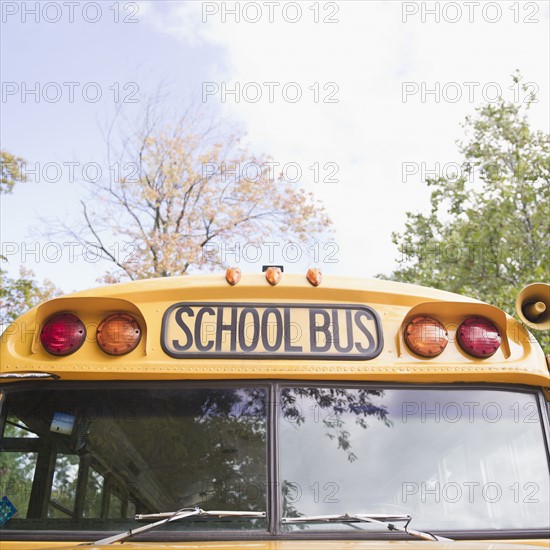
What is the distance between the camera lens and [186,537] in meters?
2.43

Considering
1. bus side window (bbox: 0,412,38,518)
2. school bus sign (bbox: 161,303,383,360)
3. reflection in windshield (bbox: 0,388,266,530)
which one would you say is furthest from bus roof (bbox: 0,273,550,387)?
bus side window (bbox: 0,412,38,518)

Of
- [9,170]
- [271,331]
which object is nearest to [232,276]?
[271,331]

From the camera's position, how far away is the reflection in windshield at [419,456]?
261 centimetres

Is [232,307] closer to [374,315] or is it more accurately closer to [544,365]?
[374,315]

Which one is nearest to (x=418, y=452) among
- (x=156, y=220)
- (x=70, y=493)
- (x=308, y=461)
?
(x=308, y=461)

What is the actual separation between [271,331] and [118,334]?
589mm

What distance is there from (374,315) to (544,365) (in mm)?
699

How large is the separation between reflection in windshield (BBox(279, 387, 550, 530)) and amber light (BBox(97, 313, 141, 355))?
0.63 meters

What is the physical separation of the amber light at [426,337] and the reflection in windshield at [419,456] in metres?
0.16

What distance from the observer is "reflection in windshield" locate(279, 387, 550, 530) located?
2.61 metres

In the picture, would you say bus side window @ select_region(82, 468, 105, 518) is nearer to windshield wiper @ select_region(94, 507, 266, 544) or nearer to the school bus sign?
windshield wiper @ select_region(94, 507, 266, 544)

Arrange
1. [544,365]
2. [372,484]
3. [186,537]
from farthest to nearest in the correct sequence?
1. [544,365]
2. [372,484]
3. [186,537]

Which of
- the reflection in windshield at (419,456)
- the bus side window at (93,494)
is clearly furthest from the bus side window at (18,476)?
the reflection in windshield at (419,456)

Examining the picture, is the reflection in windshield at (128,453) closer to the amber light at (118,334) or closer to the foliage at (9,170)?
the amber light at (118,334)
